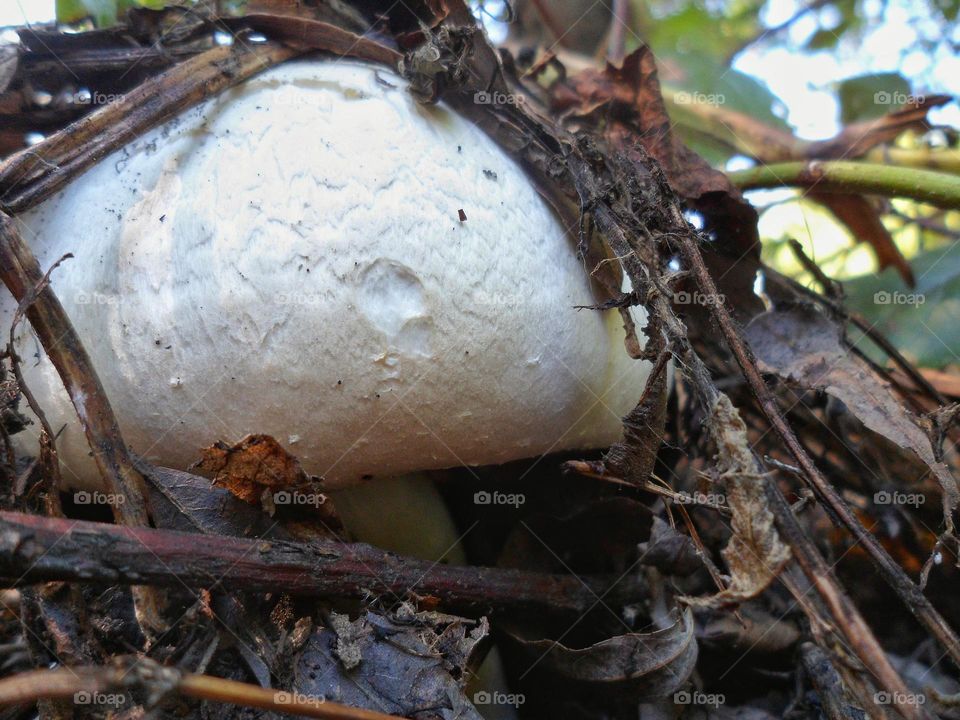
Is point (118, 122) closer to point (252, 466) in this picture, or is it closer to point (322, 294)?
point (322, 294)

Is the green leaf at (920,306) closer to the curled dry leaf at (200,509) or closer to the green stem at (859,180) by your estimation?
the green stem at (859,180)

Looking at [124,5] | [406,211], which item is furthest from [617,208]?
[124,5]

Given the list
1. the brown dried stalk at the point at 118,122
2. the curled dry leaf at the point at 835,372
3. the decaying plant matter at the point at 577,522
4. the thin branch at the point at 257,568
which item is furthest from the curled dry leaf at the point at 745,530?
the brown dried stalk at the point at 118,122

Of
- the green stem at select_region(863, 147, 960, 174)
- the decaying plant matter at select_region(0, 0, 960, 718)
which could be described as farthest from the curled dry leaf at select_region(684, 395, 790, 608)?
the green stem at select_region(863, 147, 960, 174)

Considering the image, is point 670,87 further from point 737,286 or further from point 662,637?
point 662,637

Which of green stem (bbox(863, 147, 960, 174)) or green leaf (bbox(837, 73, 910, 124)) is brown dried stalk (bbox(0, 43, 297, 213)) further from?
green leaf (bbox(837, 73, 910, 124))

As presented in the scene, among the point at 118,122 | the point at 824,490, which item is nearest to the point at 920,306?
the point at 824,490
